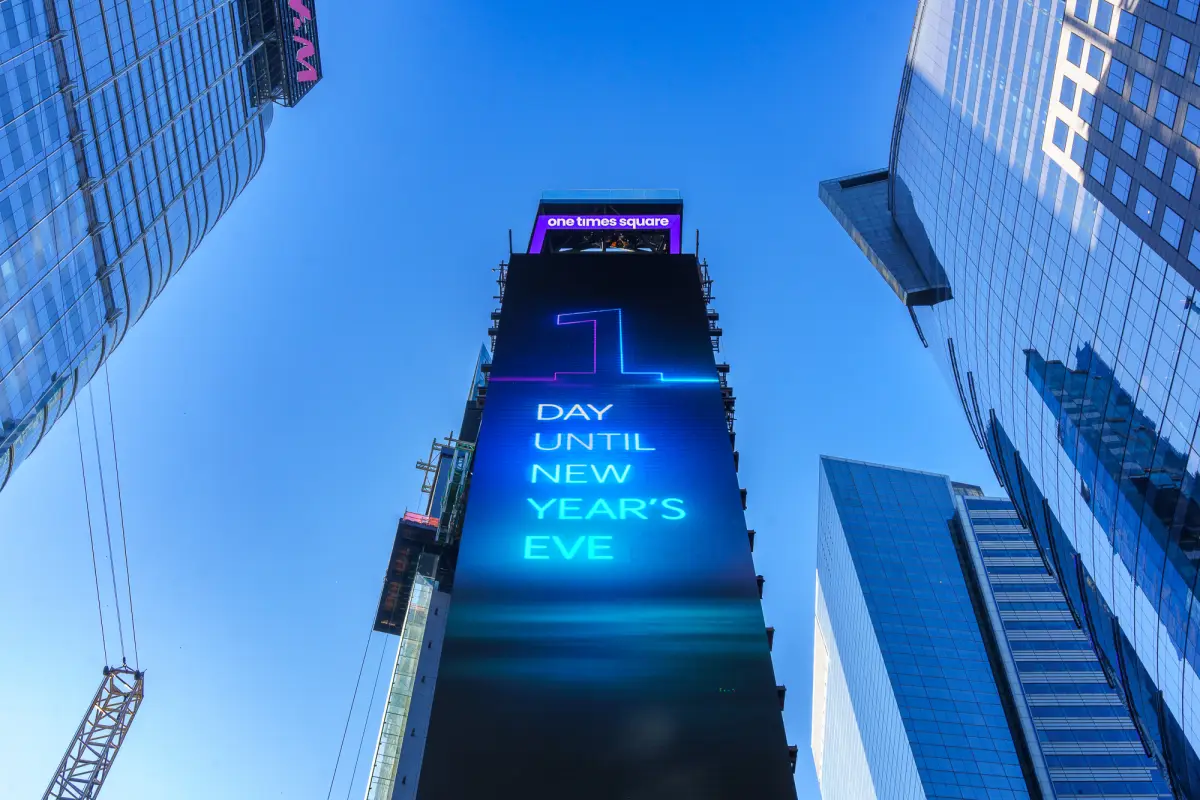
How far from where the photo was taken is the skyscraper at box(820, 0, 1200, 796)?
50.5 metres

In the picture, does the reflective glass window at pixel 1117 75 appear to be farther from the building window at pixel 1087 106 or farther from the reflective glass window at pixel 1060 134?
the reflective glass window at pixel 1060 134

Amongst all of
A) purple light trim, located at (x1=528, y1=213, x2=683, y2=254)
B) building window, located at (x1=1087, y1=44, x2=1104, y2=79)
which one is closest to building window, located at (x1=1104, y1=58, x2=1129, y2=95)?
building window, located at (x1=1087, y1=44, x2=1104, y2=79)

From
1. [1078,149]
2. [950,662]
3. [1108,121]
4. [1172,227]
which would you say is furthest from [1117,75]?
[950,662]

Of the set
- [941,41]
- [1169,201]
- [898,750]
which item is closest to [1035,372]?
[1169,201]

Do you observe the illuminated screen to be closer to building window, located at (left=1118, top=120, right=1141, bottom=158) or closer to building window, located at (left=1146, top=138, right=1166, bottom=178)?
building window, located at (left=1146, top=138, right=1166, bottom=178)

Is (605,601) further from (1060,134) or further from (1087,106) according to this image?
(1060,134)

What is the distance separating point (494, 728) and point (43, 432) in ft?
174

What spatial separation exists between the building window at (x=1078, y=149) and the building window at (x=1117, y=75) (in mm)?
4073

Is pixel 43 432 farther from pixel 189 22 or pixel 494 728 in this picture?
pixel 494 728

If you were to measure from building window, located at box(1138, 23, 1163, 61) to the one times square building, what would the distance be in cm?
2660

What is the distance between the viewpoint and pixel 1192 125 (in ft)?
153

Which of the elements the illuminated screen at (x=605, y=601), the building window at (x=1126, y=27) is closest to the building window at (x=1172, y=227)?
the building window at (x=1126, y=27)

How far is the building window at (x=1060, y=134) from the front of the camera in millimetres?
59231

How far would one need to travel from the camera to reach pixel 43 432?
65562mm
